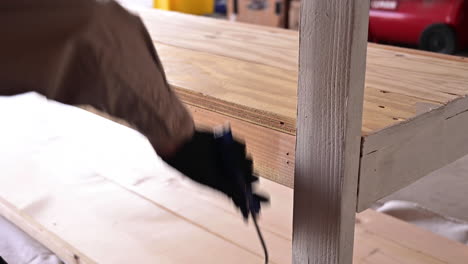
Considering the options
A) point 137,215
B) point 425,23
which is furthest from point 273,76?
point 425,23

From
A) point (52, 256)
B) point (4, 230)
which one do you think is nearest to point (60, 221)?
point (52, 256)

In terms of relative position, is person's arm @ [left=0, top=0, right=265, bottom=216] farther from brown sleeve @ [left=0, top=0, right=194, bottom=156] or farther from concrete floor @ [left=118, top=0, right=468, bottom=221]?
concrete floor @ [left=118, top=0, right=468, bottom=221]

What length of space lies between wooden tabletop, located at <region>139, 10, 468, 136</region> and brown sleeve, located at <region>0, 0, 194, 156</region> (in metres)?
0.15

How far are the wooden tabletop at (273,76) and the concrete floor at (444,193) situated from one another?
692 mm

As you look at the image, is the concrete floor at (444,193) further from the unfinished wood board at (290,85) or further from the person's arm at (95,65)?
the person's arm at (95,65)

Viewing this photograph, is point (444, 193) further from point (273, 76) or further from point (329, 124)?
point (329, 124)

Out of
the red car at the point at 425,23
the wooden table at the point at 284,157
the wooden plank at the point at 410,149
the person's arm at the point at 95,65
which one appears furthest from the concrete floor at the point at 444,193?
the red car at the point at 425,23

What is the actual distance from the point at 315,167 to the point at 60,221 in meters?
0.63

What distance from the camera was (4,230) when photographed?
1052mm

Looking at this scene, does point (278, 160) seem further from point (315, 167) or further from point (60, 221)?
point (60, 221)

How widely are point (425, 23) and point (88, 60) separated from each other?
266 centimetres

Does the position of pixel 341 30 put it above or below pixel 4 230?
above

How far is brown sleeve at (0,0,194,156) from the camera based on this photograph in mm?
286

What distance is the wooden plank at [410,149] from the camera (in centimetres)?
45
